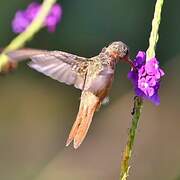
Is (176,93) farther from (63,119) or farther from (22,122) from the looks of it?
(22,122)

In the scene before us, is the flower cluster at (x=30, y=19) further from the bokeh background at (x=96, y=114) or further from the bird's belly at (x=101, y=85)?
the bokeh background at (x=96, y=114)

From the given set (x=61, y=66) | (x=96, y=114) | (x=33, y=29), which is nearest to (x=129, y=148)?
(x=61, y=66)

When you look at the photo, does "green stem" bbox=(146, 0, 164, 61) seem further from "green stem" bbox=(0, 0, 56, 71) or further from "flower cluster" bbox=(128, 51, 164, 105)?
"green stem" bbox=(0, 0, 56, 71)

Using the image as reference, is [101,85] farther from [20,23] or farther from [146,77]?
[20,23]

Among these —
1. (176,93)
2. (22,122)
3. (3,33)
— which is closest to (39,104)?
(22,122)

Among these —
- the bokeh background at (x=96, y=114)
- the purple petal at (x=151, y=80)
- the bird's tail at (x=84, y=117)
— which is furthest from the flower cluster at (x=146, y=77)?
the bokeh background at (x=96, y=114)
